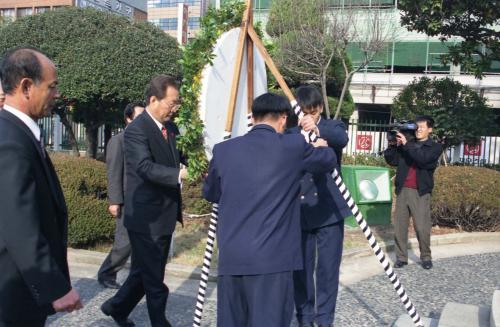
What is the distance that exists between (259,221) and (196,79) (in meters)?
1.68

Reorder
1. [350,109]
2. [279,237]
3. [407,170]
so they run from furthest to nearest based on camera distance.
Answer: [350,109] < [407,170] < [279,237]

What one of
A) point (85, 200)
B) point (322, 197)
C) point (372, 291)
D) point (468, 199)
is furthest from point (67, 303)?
point (468, 199)

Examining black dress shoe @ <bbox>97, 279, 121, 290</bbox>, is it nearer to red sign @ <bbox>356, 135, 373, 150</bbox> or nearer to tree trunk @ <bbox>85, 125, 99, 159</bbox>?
tree trunk @ <bbox>85, 125, 99, 159</bbox>

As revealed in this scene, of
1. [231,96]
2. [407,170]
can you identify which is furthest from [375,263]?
[231,96]

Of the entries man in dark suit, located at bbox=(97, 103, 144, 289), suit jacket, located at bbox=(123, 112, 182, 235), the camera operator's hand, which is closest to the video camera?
the camera operator's hand

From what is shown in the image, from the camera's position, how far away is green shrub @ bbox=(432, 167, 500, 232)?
28.2 feet

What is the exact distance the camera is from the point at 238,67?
4.30 metres

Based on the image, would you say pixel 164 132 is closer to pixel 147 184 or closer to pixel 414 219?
pixel 147 184

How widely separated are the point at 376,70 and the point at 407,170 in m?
23.6

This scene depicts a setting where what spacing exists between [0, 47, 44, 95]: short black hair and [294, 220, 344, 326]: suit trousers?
2706 mm

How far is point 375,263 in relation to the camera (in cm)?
705

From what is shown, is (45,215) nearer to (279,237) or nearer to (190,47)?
(279,237)

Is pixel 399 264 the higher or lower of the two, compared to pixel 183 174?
lower

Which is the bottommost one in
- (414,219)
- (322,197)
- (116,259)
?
(116,259)
